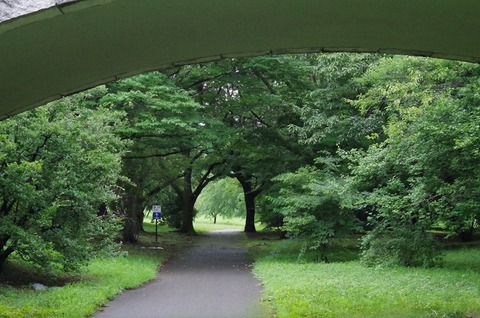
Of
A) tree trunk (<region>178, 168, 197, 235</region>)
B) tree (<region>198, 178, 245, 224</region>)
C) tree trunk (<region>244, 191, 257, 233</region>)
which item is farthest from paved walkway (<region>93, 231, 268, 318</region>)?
tree (<region>198, 178, 245, 224</region>)

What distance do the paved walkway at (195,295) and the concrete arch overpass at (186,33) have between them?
467 centimetres

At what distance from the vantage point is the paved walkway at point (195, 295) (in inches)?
352

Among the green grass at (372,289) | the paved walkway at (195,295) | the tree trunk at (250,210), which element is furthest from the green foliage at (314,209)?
the tree trunk at (250,210)

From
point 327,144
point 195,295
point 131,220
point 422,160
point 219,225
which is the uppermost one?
point 327,144

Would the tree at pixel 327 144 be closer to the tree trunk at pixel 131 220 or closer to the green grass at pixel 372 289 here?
the green grass at pixel 372 289

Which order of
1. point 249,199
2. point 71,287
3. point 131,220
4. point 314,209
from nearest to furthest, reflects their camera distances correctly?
point 71,287 → point 314,209 → point 131,220 → point 249,199

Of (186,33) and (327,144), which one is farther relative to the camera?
(327,144)

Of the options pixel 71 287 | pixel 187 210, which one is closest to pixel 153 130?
pixel 71 287

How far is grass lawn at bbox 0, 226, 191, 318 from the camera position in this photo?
853 cm

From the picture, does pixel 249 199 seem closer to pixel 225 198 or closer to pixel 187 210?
pixel 187 210

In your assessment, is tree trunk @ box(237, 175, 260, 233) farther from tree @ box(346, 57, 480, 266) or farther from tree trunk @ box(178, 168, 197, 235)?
tree @ box(346, 57, 480, 266)

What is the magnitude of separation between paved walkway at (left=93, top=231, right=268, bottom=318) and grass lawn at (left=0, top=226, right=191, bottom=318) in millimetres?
346

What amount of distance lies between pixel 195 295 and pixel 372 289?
3.76 meters

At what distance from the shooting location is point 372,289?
34.6 feet
